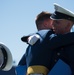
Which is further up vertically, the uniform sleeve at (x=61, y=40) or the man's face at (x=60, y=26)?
the man's face at (x=60, y=26)

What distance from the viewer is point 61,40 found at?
172 inches

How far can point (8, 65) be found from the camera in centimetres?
395

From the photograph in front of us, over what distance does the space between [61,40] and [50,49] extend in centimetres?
16

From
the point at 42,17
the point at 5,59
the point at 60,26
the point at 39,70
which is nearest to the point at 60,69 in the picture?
the point at 39,70

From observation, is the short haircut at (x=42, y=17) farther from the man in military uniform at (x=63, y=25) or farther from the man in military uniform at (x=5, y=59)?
the man in military uniform at (x=5, y=59)

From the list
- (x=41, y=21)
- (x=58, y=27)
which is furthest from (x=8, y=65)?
(x=41, y=21)

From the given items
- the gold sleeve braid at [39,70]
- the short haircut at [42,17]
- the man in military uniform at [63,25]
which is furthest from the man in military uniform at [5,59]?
the short haircut at [42,17]

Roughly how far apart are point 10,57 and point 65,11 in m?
0.96

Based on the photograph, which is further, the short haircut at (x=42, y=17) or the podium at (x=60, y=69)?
the short haircut at (x=42, y=17)

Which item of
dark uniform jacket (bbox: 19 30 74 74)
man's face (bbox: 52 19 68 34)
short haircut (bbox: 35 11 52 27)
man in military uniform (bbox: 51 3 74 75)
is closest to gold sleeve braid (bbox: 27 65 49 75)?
dark uniform jacket (bbox: 19 30 74 74)

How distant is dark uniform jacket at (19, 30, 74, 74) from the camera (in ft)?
14.2

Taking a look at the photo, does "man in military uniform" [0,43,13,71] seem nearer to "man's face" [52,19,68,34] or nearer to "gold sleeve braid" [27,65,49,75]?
"gold sleeve braid" [27,65,49,75]

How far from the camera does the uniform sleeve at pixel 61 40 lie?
171 inches

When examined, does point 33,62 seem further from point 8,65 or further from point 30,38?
point 8,65
